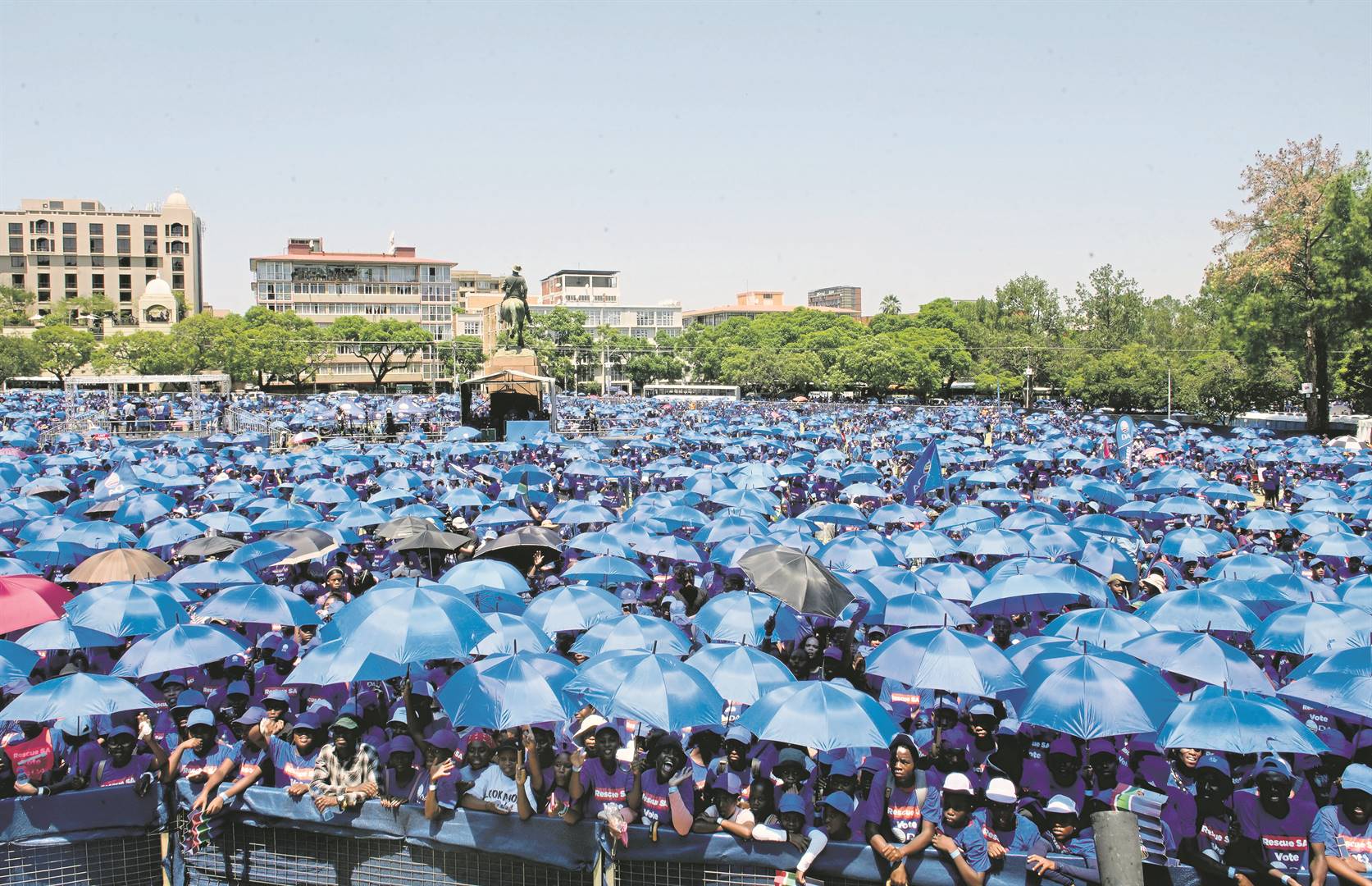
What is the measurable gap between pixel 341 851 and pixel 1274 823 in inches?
182

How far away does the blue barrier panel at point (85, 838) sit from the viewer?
5484 millimetres

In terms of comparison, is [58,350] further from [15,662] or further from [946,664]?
[946,664]

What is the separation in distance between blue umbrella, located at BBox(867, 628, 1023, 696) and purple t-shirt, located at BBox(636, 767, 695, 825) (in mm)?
2014

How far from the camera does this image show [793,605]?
8.70 meters

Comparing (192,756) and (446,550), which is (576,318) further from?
(192,756)

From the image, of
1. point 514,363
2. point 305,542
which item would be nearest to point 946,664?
point 305,542

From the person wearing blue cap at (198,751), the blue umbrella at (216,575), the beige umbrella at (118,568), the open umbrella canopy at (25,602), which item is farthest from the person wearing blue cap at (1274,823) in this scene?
the beige umbrella at (118,568)

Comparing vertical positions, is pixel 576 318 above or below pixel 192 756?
above

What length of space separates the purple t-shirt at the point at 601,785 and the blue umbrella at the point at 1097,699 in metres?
2.36

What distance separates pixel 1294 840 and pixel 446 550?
29.8 ft

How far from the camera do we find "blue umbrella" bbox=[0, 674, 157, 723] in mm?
6047

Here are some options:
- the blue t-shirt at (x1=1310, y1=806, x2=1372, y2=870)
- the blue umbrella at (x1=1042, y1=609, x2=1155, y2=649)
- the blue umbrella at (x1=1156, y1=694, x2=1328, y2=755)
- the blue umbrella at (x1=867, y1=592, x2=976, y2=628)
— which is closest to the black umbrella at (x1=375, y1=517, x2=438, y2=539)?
the blue umbrella at (x1=867, y1=592, x2=976, y2=628)

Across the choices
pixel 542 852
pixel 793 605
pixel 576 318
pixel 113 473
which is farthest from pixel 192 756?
pixel 576 318

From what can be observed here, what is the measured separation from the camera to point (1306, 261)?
41.4 meters
